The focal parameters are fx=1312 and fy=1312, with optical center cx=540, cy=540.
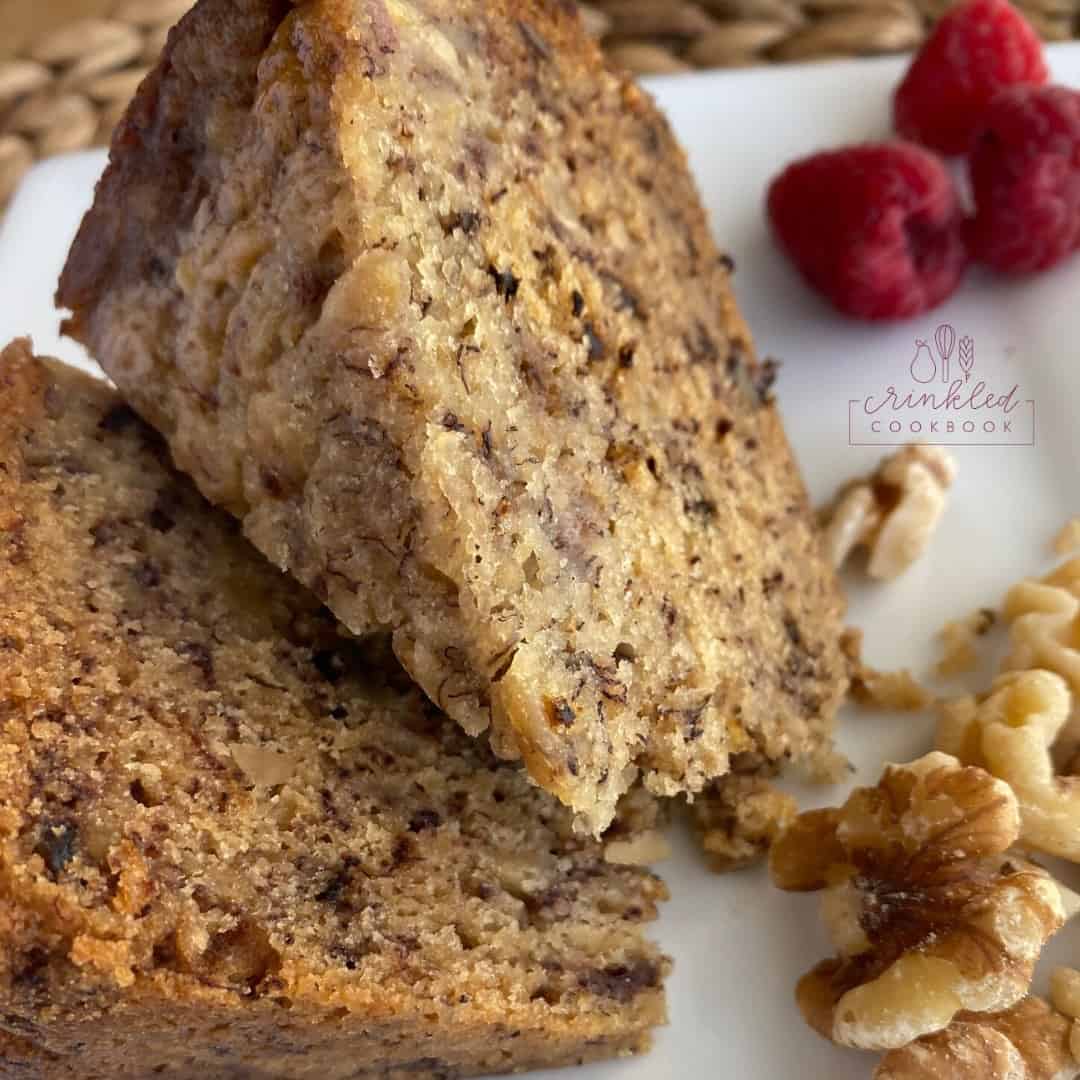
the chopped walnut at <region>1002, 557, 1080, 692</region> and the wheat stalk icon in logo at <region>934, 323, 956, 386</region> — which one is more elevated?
the wheat stalk icon in logo at <region>934, 323, 956, 386</region>

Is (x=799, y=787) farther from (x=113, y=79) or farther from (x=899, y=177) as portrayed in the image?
(x=113, y=79)

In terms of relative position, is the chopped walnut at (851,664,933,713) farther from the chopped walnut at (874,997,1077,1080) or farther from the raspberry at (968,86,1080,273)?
the raspberry at (968,86,1080,273)

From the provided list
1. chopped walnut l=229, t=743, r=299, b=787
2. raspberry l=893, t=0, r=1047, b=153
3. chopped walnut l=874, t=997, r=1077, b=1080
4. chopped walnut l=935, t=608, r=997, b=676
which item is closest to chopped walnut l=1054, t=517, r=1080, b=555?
chopped walnut l=935, t=608, r=997, b=676

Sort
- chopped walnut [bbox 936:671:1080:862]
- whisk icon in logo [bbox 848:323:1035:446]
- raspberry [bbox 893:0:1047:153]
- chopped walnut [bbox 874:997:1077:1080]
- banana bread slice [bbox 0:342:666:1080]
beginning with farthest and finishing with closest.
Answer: raspberry [bbox 893:0:1047:153] < whisk icon in logo [bbox 848:323:1035:446] < chopped walnut [bbox 936:671:1080:862] < chopped walnut [bbox 874:997:1077:1080] < banana bread slice [bbox 0:342:666:1080]

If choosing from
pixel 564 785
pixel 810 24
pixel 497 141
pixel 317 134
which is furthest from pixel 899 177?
pixel 564 785

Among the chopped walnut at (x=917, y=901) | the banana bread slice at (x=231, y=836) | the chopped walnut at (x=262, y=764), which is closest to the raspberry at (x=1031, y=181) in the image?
the chopped walnut at (x=917, y=901)

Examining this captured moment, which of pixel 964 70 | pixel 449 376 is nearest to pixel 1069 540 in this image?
pixel 964 70

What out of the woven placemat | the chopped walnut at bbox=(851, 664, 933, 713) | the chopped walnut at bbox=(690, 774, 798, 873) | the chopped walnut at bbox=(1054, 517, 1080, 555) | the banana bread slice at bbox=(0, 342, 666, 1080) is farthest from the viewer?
the woven placemat
